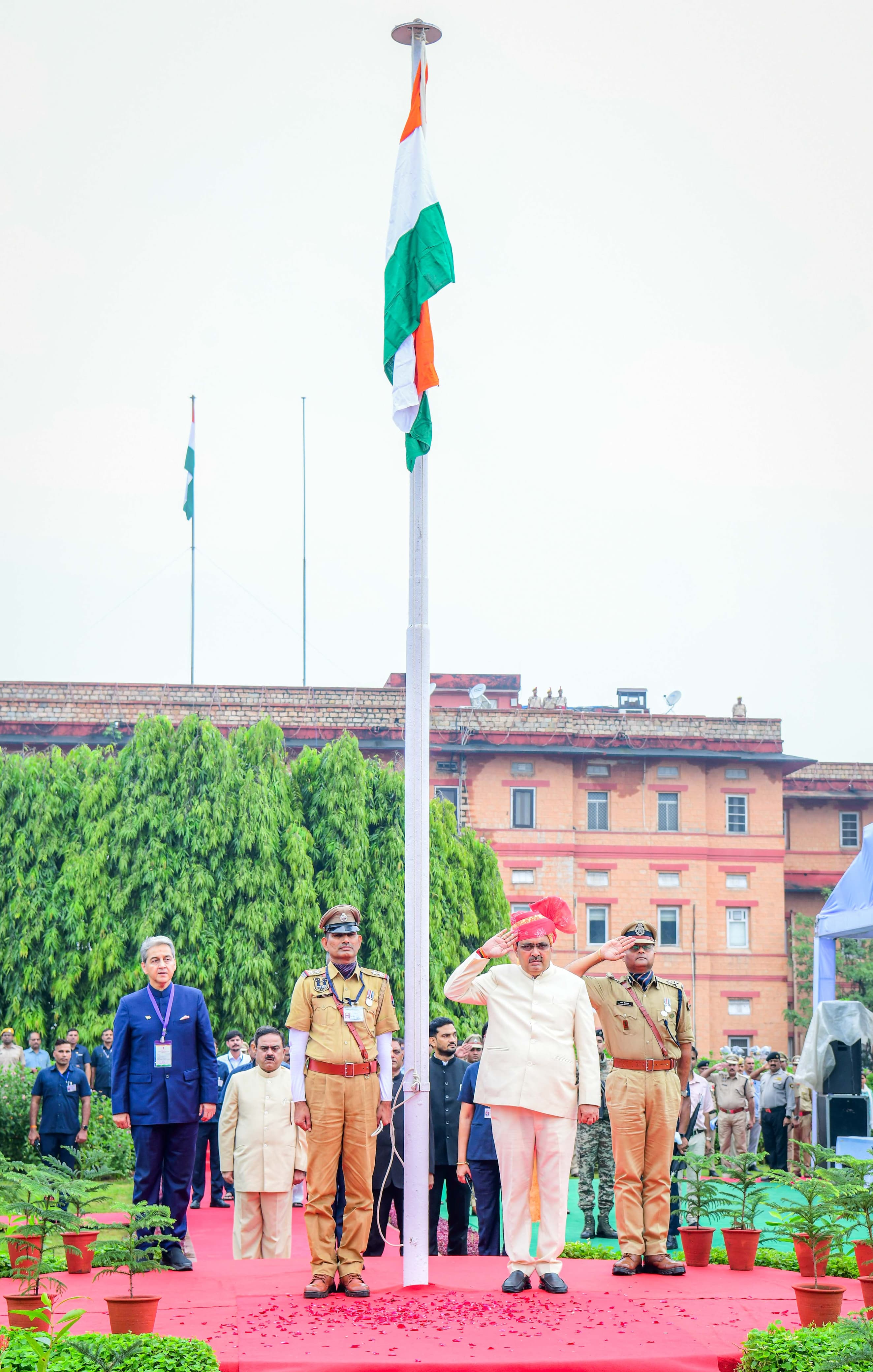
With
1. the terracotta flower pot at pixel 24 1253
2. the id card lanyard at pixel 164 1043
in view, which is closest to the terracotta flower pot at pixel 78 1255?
the terracotta flower pot at pixel 24 1253

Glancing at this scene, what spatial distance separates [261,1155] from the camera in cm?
995

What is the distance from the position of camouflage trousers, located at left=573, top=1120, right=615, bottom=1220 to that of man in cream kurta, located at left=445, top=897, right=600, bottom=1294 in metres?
4.57

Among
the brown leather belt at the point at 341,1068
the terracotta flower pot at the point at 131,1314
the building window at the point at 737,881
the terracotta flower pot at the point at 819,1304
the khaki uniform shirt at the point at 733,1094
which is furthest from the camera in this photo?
the building window at the point at 737,881

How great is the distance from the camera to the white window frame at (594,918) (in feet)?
147

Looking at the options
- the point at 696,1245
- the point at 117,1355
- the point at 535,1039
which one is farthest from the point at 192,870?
the point at 117,1355

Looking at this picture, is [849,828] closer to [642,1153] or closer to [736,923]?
[736,923]

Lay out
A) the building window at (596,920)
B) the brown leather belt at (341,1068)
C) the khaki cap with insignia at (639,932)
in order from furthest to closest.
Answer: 1. the building window at (596,920)
2. the khaki cap with insignia at (639,932)
3. the brown leather belt at (341,1068)

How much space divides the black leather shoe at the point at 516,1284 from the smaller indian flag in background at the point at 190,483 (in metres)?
31.6

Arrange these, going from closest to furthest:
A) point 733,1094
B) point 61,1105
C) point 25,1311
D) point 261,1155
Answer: point 25,1311, point 261,1155, point 61,1105, point 733,1094

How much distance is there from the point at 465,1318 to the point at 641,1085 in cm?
184

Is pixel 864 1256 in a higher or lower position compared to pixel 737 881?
lower

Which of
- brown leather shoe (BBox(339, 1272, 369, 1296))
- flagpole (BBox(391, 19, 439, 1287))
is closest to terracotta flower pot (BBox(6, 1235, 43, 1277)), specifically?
brown leather shoe (BBox(339, 1272, 369, 1296))

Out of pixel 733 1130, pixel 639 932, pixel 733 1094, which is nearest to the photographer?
pixel 639 932

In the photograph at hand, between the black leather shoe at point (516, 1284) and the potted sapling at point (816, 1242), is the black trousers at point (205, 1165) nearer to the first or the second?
the potted sapling at point (816, 1242)
